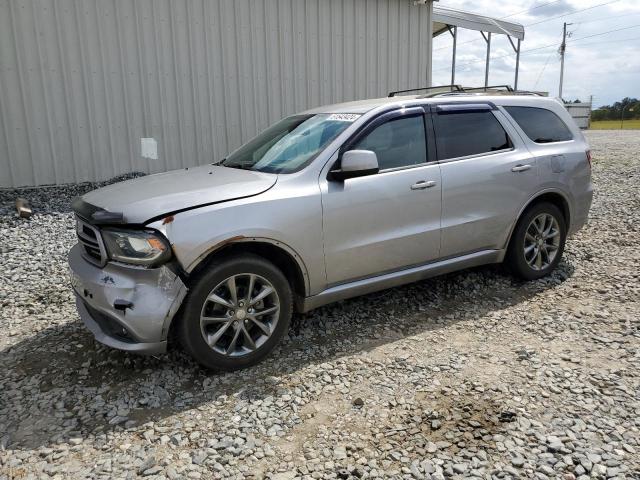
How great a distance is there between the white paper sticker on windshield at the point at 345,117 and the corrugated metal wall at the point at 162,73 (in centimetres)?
574

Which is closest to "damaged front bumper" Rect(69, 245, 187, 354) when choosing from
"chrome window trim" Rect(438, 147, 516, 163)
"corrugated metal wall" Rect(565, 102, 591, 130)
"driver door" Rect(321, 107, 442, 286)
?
"driver door" Rect(321, 107, 442, 286)

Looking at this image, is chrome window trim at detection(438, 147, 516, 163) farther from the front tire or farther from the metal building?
the metal building

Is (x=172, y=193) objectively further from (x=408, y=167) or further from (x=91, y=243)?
(x=408, y=167)

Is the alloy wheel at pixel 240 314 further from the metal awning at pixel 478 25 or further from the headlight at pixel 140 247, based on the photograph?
the metal awning at pixel 478 25

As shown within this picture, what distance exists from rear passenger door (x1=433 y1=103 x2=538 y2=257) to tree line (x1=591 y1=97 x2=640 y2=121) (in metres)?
53.5

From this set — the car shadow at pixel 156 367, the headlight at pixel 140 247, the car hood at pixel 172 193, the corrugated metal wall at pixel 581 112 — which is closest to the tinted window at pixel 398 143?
the car hood at pixel 172 193

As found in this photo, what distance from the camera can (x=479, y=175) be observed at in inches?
170

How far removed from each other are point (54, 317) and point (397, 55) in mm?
9296

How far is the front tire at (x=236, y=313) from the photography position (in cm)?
317

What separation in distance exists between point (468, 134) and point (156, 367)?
320cm

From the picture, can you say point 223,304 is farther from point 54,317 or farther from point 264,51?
point 264,51

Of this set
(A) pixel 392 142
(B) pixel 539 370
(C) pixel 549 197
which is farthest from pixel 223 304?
(C) pixel 549 197

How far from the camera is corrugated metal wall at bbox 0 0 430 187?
26.3ft

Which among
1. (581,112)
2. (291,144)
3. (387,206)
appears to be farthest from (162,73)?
(581,112)
